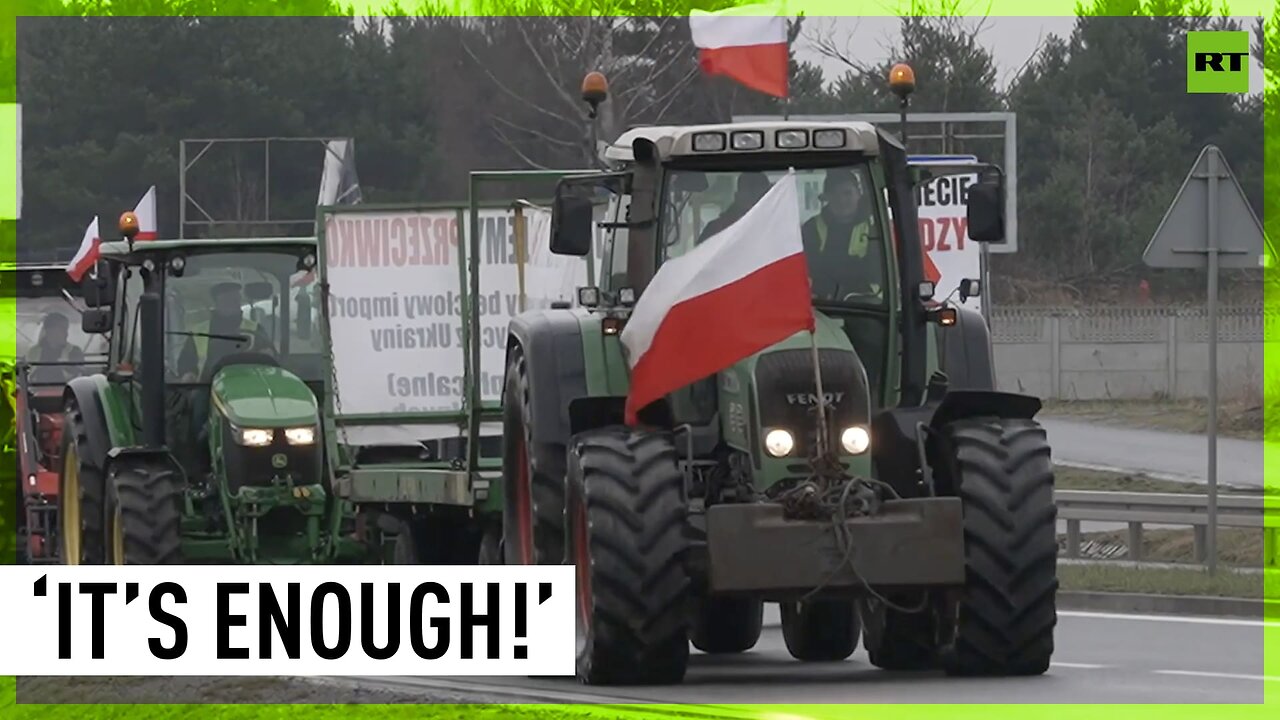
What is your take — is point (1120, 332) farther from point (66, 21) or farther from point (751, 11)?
point (66, 21)

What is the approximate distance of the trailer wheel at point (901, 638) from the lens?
1455cm

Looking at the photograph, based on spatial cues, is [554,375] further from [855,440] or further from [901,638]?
[901,638]

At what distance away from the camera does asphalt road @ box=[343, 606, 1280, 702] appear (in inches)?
518

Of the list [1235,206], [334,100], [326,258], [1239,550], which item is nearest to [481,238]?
[326,258]

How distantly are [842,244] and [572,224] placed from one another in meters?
1.35

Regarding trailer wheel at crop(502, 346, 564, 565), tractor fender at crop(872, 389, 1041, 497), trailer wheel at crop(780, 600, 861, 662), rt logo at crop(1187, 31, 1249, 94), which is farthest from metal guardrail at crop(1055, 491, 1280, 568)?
rt logo at crop(1187, 31, 1249, 94)

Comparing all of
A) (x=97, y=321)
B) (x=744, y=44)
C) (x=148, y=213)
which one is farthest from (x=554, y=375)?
(x=148, y=213)

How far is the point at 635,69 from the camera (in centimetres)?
5325

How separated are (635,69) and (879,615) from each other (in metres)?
38.9

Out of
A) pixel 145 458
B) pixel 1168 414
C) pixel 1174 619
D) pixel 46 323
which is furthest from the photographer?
pixel 1168 414

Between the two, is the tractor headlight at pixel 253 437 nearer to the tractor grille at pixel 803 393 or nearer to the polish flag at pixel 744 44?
the tractor grille at pixel 803 393

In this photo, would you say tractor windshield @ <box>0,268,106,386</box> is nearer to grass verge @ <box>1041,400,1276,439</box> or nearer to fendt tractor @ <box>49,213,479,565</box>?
fendt tractor @ <box>49,213,479,565</box>

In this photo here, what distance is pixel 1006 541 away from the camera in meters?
13.1
